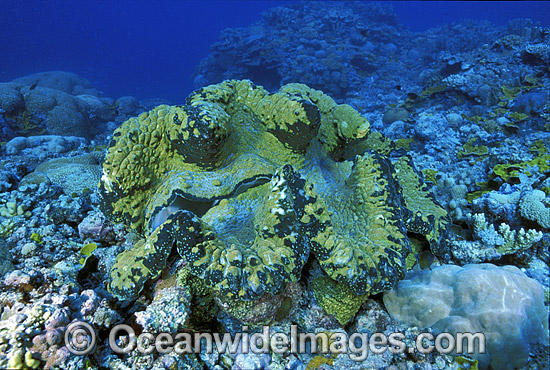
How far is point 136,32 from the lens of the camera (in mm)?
95375

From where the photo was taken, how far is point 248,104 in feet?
7.75

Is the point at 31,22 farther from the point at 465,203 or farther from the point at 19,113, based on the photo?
the point at 465,203

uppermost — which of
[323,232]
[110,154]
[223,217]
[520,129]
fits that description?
[520,129]

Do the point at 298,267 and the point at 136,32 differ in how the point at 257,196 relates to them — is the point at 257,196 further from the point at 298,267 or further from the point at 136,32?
the point at 136,32

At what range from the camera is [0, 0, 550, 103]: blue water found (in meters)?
51.4

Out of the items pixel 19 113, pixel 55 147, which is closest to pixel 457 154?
pixel 55 147

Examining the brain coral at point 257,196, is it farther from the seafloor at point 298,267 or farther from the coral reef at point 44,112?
the coral reef at point 44,112

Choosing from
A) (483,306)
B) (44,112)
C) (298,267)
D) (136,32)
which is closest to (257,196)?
(298,267)

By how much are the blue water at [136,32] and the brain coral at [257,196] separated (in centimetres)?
3870

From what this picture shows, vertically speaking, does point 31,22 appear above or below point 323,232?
above

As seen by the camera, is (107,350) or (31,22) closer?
(107,350)

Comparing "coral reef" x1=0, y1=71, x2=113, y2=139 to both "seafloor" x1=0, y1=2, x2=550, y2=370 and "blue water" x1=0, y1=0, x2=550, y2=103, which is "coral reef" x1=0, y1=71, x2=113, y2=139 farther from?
"blue water" x1=0, y1=0, x2=550, y2=103

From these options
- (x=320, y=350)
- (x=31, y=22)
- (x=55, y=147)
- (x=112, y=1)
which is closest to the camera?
(x=320, y=350)

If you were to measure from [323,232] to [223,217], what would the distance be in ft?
2.24
